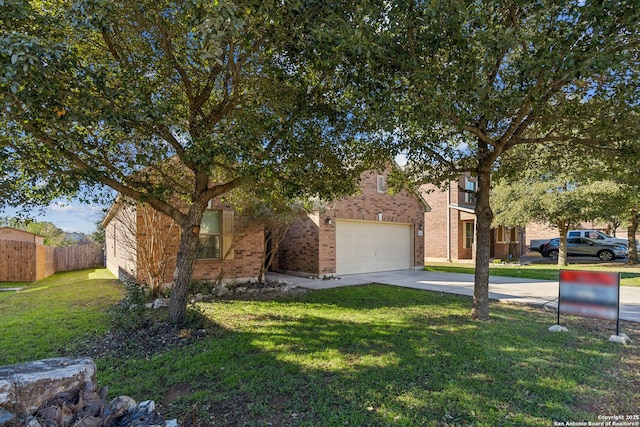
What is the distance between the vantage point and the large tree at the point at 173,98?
3859 millimetres

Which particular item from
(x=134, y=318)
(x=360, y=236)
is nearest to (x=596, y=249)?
(x=360, y=236)

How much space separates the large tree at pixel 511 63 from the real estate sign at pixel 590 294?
7.20 ft

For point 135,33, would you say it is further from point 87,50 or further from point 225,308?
point 225,308

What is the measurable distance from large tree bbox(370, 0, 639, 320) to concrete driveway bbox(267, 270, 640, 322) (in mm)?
4377

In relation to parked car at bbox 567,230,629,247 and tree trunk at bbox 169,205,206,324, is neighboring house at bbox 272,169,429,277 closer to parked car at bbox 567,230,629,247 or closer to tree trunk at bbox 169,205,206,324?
tree trunk at bbox 169,205,206,324

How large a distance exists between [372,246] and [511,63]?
34.1ft

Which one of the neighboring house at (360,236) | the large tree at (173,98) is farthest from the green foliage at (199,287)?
the neighboring house at (360,236)

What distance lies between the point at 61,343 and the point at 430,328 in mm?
5822

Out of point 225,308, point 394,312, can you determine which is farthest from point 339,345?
point 225,308

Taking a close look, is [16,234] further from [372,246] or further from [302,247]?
[372,246]

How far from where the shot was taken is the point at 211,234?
10.3 meters

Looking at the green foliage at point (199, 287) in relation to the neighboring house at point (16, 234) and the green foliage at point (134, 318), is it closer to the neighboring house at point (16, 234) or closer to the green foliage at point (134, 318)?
the green foliage at point (134, 318)

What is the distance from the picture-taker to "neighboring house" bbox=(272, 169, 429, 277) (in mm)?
12789

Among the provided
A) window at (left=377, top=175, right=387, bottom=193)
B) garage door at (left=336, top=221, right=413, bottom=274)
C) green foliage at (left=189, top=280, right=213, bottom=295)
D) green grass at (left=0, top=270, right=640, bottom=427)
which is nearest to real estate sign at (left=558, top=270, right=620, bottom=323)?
green grass at (left=0, top=270, right=640, bottom=427)
